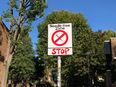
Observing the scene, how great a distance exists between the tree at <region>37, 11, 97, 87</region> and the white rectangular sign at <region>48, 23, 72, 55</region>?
4112 cm

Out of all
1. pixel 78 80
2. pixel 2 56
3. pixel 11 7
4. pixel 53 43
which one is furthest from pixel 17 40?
pixel 78 80

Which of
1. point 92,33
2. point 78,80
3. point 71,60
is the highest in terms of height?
point 92,33

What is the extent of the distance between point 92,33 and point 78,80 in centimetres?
877

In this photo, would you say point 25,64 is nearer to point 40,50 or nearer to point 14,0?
point 40,50

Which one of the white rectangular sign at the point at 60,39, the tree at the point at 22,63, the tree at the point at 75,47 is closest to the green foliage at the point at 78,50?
the tree at the point at 75,47

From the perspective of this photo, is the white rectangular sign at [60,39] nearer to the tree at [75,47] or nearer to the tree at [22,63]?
the tree at [75,47]

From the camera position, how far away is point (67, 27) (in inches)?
313

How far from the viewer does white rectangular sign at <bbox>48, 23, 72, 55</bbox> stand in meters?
7.91

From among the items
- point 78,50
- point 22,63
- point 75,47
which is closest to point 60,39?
point 75,47

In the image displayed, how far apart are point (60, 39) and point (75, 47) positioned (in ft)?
135

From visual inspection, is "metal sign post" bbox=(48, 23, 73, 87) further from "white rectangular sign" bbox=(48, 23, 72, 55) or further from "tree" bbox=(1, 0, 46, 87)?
"tree" bbox=(1, 0, 46, 87)

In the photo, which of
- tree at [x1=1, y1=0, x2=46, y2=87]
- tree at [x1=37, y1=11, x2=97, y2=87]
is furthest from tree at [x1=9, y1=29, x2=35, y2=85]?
tree at [x1=1, y1=0, x2=46, y2=87]

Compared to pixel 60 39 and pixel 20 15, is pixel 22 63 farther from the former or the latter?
pixel 60 39

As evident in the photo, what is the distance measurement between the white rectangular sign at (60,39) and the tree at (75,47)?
135 ft
